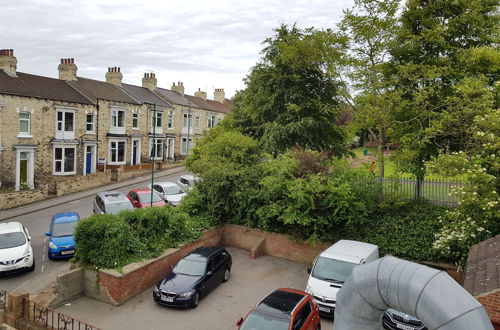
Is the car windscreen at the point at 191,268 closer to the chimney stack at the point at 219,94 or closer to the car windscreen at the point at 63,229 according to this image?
the car windscreen at the point at 63,229

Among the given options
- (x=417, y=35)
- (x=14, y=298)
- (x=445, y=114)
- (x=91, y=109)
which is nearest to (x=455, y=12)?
(x=417, y=35)

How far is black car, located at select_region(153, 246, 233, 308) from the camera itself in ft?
39.0

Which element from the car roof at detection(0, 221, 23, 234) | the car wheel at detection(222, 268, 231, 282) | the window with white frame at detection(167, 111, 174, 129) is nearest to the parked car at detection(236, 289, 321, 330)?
the car wheel at detection(222, 268, 231, 282)

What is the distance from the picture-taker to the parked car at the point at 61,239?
52.7 feet

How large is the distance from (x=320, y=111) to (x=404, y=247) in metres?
8.44

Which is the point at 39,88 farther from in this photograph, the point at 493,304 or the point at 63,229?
the point at 493,304

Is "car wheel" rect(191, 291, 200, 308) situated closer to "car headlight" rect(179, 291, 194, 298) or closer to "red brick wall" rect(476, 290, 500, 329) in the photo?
"car headlight" rect(179, 291, 194, 298)

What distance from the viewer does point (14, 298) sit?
10.6m

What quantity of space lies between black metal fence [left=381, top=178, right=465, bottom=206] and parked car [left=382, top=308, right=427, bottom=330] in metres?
6.97

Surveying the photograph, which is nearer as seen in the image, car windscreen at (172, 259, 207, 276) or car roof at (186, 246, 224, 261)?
car windscreen at (172, 259, 207, 276)

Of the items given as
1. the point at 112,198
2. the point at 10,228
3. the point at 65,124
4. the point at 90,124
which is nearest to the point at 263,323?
the point at 10,228

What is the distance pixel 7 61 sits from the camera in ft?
95.5

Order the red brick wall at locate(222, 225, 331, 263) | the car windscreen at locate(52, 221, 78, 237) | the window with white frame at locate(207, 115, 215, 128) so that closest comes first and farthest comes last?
the red brick wall at locate(222, 225, 331, 263) → the car windscreen at locate(52, 221, 78, 237) → the window with white frame at locate(207, 115, 215, 128)

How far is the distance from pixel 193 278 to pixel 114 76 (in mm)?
34106
